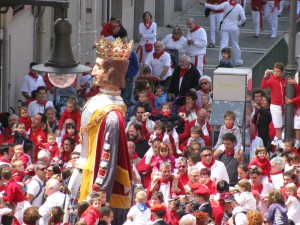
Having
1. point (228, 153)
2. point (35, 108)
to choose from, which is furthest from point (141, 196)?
point (35, 108)

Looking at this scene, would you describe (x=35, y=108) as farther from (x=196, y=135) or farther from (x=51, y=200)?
(x=51, y=200)

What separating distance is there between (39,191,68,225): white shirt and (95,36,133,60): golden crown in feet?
6.40

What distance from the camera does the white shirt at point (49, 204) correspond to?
56.1 feet

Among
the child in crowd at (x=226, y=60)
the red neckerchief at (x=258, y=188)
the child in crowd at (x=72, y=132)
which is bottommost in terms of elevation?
the red neckerchief at (x=258, y=188)

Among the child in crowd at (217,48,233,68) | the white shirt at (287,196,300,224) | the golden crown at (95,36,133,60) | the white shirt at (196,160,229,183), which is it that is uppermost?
the golden crown at (95,36,133,60)

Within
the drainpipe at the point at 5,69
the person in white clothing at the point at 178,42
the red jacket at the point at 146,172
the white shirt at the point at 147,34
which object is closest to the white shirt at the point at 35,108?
the drainpipe at the point at 5,69

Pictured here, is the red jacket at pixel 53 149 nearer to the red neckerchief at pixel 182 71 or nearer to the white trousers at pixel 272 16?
the red neckerchief at pixel 182 71

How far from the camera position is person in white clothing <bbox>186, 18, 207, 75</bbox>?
29.2 m

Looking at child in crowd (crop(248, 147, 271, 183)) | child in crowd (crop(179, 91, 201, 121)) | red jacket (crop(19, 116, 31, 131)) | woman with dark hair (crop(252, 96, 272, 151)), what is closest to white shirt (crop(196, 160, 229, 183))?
child in crowd (crop(248, 147, 271, 183))

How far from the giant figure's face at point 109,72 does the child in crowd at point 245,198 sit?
2.40 metres

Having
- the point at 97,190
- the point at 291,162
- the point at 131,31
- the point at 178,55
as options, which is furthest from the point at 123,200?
the point at 131,31

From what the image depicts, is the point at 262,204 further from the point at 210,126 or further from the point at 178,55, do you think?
the point at 178,55

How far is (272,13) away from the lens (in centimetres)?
3544

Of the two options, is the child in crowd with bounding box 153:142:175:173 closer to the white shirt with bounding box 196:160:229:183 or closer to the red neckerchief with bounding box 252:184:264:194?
the white shirt with bounding box 196:160:229:183
